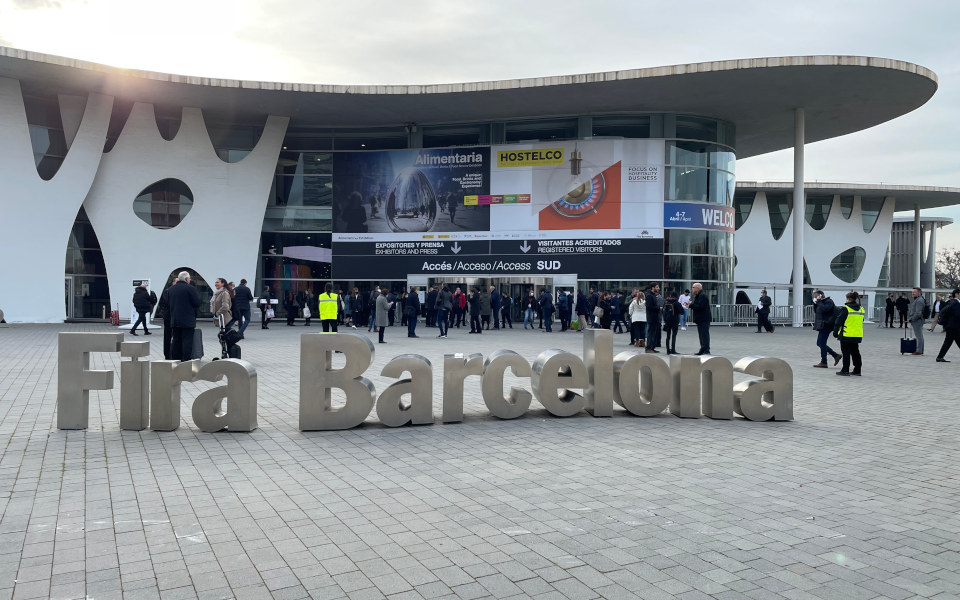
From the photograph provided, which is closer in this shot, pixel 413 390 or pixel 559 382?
pixel 413 390

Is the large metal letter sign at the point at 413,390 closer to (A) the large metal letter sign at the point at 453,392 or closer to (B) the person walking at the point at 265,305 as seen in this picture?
(A) the large metal letter sign at the point at 453,392

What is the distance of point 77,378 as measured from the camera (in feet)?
25.6

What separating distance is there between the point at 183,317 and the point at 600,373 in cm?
632

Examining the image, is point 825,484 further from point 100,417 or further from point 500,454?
point 100,417

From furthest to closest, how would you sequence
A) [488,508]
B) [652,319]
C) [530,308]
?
[530,308] < [652,319] < [488,508]

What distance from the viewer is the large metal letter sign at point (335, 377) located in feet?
26.2

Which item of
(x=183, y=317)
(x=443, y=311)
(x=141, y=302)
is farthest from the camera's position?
(x=443, y=311)

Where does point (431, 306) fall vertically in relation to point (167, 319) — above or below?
below

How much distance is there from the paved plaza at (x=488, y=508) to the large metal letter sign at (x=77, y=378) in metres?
0.21

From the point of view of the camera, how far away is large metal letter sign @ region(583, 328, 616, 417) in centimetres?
899

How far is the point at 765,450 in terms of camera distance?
7.22 meters

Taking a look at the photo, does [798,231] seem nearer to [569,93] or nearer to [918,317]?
[569,93]

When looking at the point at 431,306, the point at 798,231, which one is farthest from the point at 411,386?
the point at 798,231

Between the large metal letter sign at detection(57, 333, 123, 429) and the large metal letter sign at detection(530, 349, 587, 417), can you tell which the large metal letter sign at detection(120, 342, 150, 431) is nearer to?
the large metal letter sign at detection(57, 333, 123, 429)
